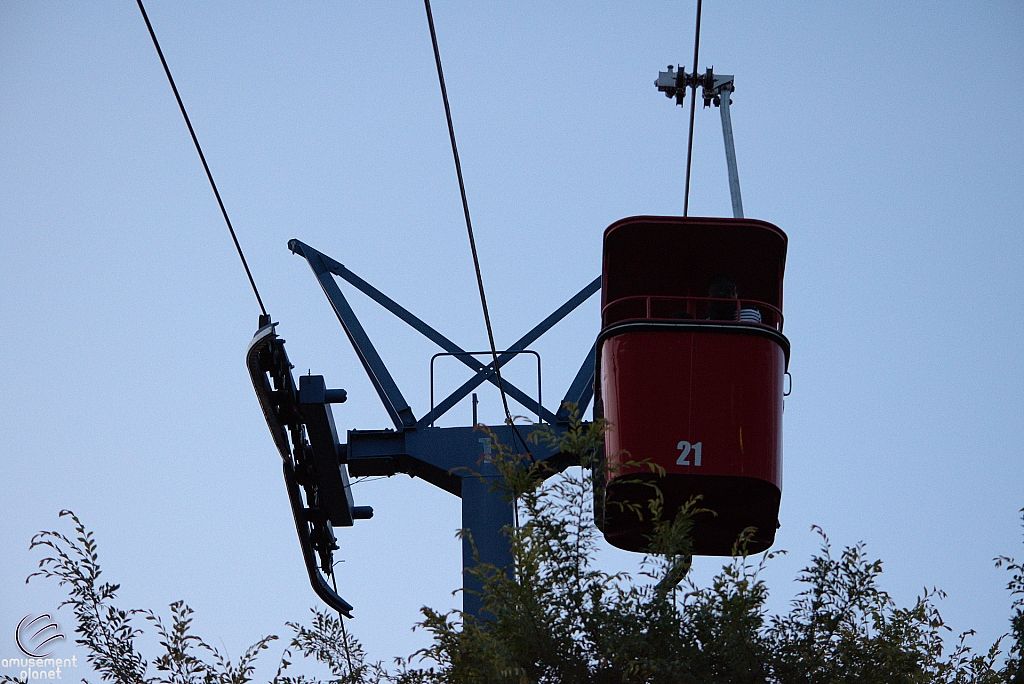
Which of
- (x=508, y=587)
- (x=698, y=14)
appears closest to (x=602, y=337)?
(x=698, y=14)

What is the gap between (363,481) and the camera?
422 inches

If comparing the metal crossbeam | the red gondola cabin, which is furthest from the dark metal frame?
the red gondola cabin

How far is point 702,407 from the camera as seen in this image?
806cm

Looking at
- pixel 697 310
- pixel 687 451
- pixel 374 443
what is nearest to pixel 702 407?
pixel 687 451

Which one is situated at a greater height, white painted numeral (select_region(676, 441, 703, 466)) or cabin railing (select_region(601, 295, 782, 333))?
cabin railing (select_region(601, 295, 782, 333))

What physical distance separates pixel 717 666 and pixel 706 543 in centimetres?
332

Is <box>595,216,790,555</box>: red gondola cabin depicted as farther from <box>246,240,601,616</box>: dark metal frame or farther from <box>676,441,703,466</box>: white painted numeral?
<box>246,240,601,616</box>: dark metal frame

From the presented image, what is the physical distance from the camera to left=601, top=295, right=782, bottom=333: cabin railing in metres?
8.45

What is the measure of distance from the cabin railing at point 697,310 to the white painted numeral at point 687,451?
76 cm

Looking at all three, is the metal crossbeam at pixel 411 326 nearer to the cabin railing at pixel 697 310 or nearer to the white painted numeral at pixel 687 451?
the cabin railing at pixel 697 310

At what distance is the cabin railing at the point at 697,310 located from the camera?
27.7ft

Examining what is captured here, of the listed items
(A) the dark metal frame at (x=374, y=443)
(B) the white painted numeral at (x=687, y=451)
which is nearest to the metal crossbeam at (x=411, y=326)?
(A) the dark metal frame at (x=374, y=443)

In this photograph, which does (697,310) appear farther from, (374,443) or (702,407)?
(374,443)

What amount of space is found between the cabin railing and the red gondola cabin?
0.05 feet
